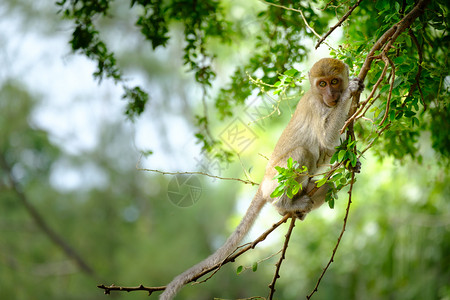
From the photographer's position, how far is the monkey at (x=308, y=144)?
3.55 m

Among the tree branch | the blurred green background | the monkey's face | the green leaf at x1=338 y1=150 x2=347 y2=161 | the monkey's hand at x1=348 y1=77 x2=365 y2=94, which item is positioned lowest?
the green leaf at x1=338 y1=150 x2=347 y2=161

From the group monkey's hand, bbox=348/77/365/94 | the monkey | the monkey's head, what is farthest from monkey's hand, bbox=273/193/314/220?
monkey's hand, bbox=348/77/365/94

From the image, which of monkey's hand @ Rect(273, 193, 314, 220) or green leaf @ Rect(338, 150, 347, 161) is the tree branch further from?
monkey's hand @ Rect(273, 193, 314, 220)

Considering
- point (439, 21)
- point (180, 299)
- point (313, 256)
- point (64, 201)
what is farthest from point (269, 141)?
point (439, 21)

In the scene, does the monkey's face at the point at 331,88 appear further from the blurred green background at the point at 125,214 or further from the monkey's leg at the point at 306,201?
the blurred green background at the point at 125,214

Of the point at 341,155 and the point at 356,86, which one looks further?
the point at 356,86

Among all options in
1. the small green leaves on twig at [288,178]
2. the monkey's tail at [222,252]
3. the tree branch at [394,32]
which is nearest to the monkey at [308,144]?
the monkey's tail at [222,252]

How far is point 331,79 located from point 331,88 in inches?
2.7

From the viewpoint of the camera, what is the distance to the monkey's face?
358 cm

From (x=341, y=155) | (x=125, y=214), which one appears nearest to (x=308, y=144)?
(x=341, y=155)

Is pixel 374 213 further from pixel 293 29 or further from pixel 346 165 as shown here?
pixel 346 165

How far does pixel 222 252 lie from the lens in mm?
3664

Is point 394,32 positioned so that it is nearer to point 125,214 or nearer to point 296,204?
point 296,204

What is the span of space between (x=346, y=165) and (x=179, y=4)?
2.65 m
